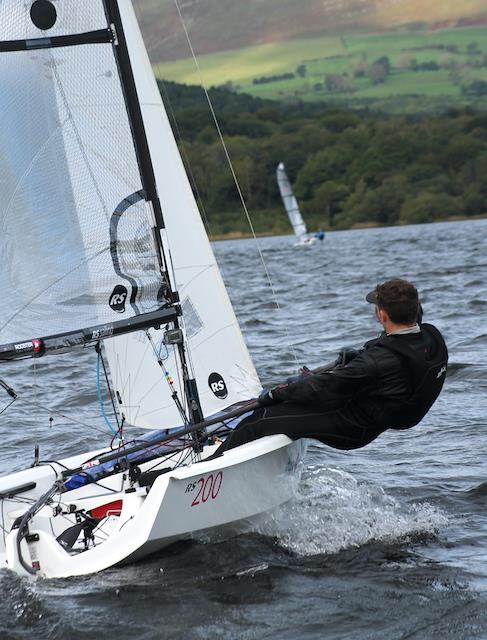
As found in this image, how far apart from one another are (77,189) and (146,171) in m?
0.37

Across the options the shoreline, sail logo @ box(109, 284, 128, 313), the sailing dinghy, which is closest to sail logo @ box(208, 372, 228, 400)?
the sailing dinghy

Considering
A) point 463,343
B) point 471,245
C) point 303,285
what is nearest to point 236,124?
point 471,245

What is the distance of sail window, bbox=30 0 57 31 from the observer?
5637 millimetres

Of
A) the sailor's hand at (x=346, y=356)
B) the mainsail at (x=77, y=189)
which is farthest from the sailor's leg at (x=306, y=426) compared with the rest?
the mainsail at (x=77, y=189)

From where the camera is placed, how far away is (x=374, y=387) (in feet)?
17.1

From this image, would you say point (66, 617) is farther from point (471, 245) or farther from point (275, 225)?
point (275, 225)

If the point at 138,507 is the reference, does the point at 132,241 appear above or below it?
above

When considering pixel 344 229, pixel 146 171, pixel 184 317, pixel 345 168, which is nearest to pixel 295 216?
pixel 344 229

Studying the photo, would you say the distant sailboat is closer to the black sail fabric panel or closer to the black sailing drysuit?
the black sail fabric panel

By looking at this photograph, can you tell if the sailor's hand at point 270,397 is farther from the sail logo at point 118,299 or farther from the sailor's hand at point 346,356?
the sail logo at point 118,299

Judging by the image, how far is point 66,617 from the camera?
4.75 metres

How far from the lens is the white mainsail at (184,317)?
626 centimetres

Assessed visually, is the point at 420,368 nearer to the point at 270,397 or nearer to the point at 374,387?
the point at 374,387

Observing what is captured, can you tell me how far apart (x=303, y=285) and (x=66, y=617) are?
704 inches
